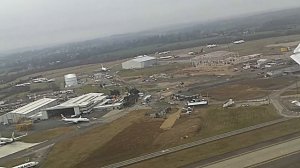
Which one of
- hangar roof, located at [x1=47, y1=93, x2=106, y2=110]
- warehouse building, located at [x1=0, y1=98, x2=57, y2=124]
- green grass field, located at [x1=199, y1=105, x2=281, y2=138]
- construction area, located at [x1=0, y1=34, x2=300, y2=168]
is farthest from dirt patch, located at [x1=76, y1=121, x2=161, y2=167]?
warehouse building, located at [x1=0, y1=98, x2=57, y2=124]

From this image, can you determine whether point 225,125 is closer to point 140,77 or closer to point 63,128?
point 63,128

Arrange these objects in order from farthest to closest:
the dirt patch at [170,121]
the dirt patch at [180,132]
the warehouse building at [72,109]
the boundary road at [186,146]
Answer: the warehouse building at [72,109] → the dirt patch at [170,121] → the dirt patch at [180,132] → the boundary road at [186,146]

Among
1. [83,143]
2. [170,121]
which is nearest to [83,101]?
[170,121]

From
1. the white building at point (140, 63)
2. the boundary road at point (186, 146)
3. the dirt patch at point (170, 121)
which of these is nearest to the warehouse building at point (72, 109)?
the dirt patch at point (170, 121)

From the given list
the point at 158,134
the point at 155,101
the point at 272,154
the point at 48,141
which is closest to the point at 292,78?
the point at 155,101

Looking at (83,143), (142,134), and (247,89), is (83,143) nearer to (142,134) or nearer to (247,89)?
(142,134)

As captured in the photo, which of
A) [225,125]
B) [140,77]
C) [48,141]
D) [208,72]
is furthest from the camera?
[140,77]

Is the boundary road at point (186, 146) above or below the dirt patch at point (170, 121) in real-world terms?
above

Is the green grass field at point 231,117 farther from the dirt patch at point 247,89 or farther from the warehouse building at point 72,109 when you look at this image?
the warehouse building at point 72,109
